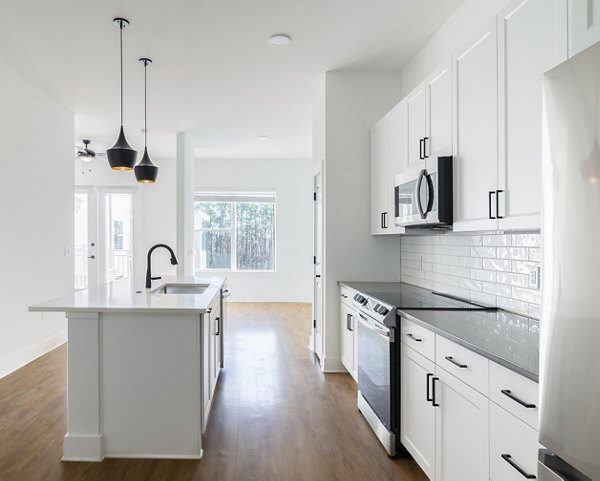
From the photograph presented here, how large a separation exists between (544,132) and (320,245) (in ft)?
10.8

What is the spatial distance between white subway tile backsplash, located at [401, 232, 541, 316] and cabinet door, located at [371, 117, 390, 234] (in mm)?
351

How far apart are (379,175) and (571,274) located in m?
2.80

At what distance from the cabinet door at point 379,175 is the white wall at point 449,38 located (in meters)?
0.51

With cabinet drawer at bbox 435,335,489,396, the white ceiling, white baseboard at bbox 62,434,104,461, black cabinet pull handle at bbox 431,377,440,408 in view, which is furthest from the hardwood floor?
the white ceiling

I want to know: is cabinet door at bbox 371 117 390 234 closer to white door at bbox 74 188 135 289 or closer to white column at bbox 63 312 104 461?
white column at bbox 63 312 104 461

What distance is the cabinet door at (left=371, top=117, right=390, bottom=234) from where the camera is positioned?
11.5ft

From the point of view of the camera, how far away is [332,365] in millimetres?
3965

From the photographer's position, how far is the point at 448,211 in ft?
7.70

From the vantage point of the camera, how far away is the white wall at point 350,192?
394 cm

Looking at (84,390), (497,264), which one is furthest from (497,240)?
(84,390)

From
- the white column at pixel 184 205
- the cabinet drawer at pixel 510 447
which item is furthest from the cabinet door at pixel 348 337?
the white column at pixel 184 205

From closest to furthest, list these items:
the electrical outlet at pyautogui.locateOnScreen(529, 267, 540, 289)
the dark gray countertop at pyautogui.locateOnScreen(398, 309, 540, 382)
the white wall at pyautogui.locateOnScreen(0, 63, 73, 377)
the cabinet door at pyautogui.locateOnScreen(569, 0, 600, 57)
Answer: the cabinet door at pyautogui.locateOnScreen(569, 0, 600, 57)
the dark gray countertop at pyautogui.locateOnScreen(398, 309, 540, 382)
the electrical outlet at pyautogui.locateOnScreen(529, 267, 540, 289)
the white wall at pyautogui.locateOnScreen(0, 63, 73, 377)

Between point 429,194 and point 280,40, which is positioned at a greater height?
point 280,40

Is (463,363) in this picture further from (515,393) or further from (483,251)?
(483,251)
